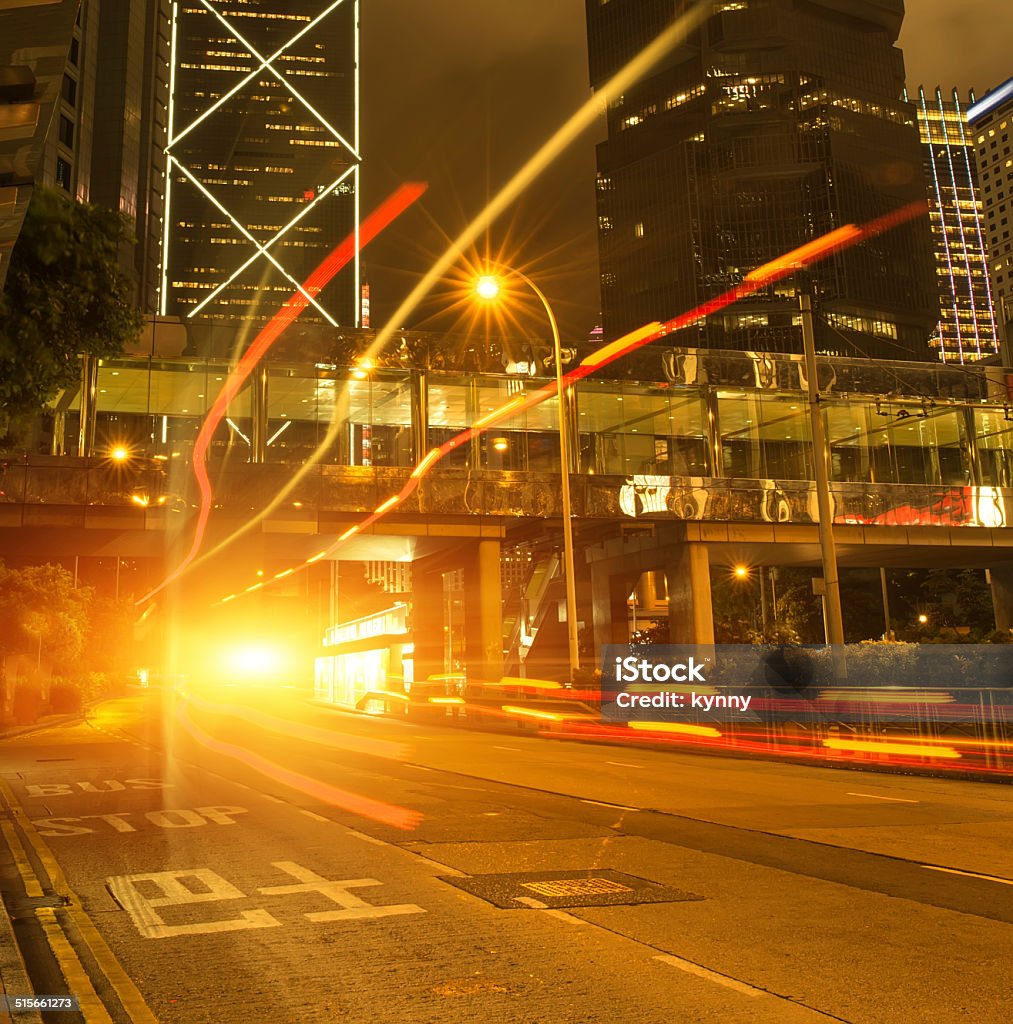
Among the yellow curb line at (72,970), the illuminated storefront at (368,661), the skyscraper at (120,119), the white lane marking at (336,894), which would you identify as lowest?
the white lane marking at (336,894)

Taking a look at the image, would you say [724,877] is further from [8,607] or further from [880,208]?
[880,208]

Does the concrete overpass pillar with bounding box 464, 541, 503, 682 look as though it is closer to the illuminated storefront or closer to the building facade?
the illuminated storefront

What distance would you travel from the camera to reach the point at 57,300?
8797 millimetres

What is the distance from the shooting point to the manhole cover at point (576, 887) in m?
8.01

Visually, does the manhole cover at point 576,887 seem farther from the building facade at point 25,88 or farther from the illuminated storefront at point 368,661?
the illuminated storefront at point 368,661

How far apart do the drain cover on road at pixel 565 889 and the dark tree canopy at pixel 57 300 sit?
229 inches

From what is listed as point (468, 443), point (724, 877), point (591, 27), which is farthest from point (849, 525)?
point (591, 27)

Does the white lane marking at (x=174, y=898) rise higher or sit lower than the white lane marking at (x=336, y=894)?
higher

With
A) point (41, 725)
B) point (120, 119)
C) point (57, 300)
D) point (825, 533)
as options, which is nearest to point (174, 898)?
point (57, 300)

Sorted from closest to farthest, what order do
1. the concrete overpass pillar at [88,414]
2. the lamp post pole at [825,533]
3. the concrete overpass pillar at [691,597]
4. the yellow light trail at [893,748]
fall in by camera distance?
the yellow light trail at [893,748], the lamp post pole at [825,533], the concrete overpass pillar at [88,414], the concrete overpass pillar at [691,597]

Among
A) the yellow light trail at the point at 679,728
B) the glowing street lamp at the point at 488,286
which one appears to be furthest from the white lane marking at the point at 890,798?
the glowing street lamp at the point at 488,286

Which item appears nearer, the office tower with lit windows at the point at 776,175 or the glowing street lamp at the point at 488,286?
the glowing street lamp at the point at 488,286

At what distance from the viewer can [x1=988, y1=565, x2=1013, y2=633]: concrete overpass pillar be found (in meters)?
58.6

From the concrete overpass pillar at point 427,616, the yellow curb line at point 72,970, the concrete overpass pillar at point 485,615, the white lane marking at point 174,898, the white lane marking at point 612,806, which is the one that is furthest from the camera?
the concrete overpass pillar at point 427,616
